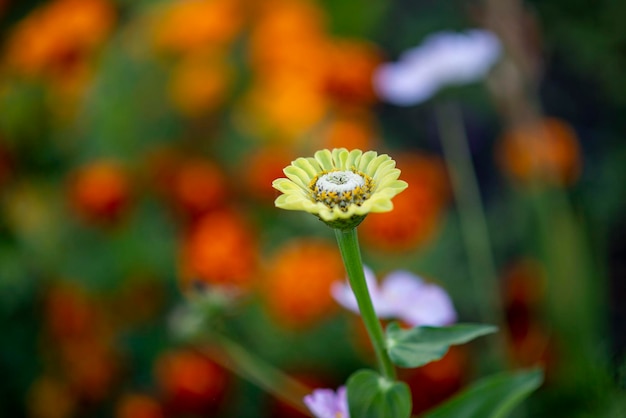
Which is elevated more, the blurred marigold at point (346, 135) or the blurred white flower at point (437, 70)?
the blurred marigold at point (346, 135)

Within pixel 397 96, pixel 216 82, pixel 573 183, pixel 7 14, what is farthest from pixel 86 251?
pixel 7 14

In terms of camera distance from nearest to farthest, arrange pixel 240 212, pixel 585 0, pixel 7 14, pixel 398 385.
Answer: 1. pixel 398 385
2. pixel 240 212
3. pixel 585 0
4. pixel 7 14

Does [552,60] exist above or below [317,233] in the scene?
above

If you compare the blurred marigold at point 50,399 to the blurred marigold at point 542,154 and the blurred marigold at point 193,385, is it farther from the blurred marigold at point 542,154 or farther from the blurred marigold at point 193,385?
the blurred marigold at point 542,154

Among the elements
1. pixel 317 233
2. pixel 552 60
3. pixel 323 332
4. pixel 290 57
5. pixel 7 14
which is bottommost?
pixel 323 332

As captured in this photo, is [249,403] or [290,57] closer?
[249,403]

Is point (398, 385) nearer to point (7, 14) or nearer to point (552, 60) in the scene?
point (552, 60)

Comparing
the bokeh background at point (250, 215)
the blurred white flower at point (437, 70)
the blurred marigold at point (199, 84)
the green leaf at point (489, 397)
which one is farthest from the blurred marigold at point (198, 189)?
the green leaf at point (489, 397)

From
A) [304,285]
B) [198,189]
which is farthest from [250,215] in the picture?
[304,285]

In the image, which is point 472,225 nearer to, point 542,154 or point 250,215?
point 542,154
